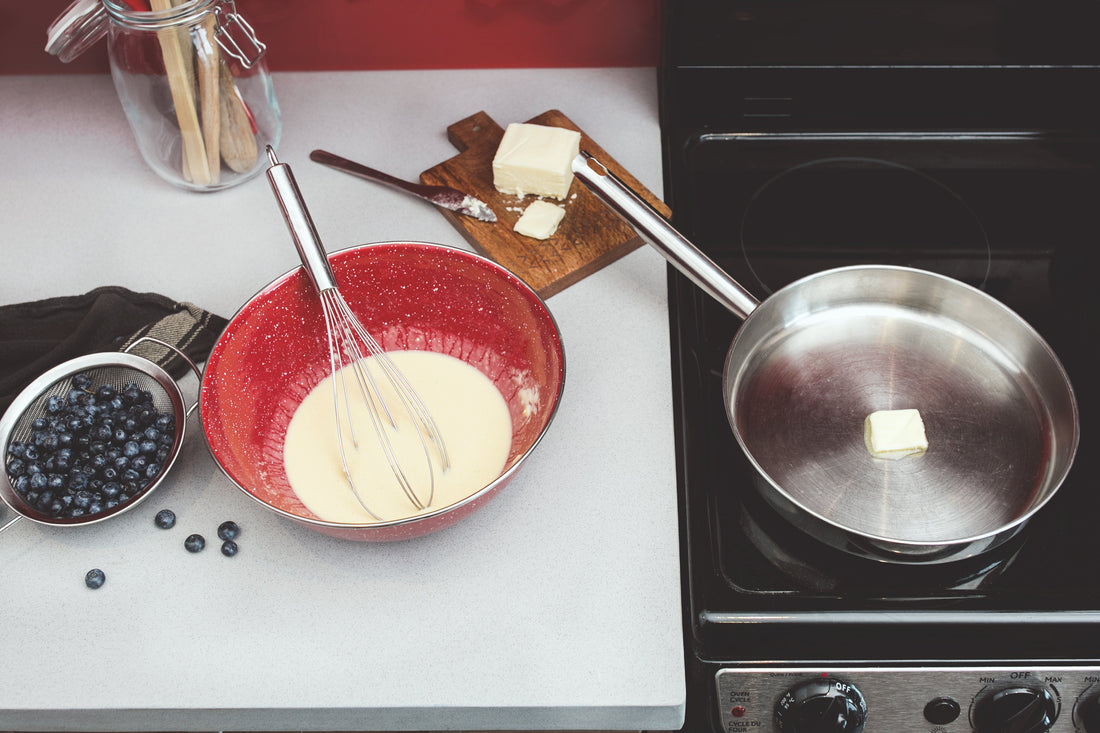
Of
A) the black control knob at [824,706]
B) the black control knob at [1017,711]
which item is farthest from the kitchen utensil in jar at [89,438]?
the black control knob at [1017,711]

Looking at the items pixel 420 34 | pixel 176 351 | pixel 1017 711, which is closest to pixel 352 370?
pixel 176 351

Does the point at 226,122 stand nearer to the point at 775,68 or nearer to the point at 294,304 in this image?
the point at 294,304

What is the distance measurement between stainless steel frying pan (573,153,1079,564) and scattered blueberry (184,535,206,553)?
416 mm

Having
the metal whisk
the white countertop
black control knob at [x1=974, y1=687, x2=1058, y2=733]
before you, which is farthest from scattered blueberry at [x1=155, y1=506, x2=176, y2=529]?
black control knob at [x1=974, y1=687, x2=1058, y2=733]

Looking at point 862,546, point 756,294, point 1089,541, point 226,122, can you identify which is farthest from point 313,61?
point 1089,541

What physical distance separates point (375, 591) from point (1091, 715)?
0.52 meters

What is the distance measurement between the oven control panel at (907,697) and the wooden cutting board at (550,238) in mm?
401

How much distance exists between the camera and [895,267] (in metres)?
0.77

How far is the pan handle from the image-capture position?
0.73 m

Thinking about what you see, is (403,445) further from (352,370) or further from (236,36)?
(236,36)

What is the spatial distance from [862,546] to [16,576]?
64 cm

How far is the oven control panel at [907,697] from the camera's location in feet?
1.97

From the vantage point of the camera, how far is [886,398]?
732 millimetres

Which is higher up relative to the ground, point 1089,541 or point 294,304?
point 294,304
